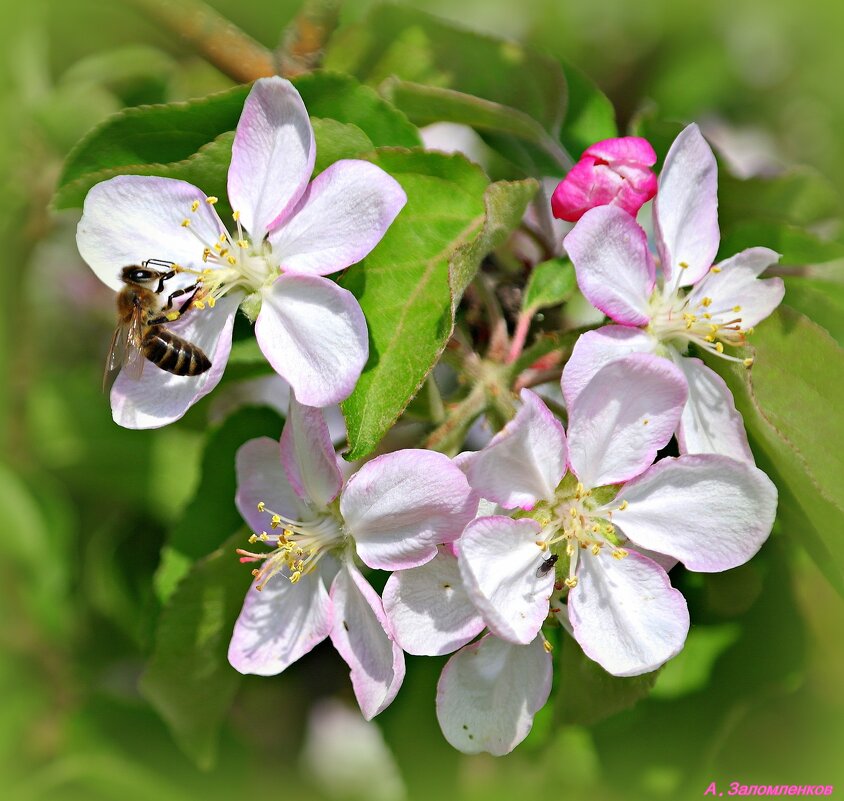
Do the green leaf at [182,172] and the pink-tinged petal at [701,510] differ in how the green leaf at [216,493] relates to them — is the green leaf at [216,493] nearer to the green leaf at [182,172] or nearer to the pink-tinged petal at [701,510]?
the green leaf at [182,172]

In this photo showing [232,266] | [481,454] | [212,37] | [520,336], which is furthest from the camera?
[212,37]

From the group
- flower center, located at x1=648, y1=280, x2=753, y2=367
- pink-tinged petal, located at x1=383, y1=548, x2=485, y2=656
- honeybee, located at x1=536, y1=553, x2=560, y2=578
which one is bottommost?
pink-tinged petal, located at x1=383, y1=548, x2=485, y2=656

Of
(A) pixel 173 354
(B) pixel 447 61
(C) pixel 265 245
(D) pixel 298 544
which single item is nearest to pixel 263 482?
(D) pixel 298 544

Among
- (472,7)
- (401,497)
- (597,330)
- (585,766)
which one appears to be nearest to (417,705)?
(585,766)

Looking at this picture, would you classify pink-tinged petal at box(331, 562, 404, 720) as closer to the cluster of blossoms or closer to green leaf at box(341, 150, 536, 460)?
the cluster of blossoms

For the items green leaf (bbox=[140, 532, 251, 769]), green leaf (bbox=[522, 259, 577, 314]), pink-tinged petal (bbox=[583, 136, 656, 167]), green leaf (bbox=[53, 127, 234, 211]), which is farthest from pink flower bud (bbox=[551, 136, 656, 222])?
green leaf (bbox=[140, 532, 251, 769])

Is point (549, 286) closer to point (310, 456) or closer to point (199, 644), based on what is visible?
point (310, 456)
